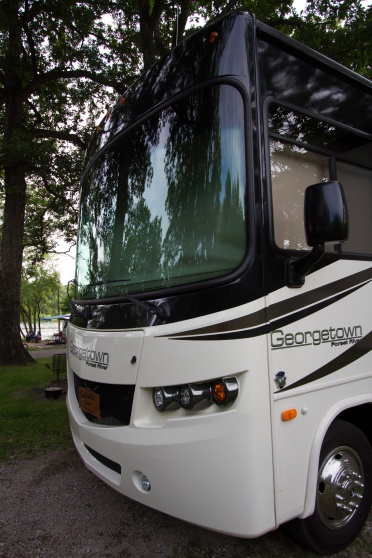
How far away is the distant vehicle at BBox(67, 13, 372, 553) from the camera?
6.71ft

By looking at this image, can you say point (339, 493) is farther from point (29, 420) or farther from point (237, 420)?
point (29, 420)

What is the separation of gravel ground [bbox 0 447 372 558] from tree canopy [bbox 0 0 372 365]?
779 centimetres

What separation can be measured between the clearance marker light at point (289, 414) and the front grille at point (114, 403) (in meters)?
0.85

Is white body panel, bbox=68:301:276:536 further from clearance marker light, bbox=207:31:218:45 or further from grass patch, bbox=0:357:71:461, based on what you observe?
grass patch, bbox=0:357:71:461

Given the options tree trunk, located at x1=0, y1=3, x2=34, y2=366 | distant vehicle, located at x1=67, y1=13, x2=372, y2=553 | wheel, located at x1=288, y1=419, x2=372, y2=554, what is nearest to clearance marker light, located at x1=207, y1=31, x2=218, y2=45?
distant vehicle, located at x1=67, y1=13, x2=372, y2=553

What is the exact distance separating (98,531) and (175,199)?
2293 millimetres

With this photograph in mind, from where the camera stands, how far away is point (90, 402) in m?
2.75

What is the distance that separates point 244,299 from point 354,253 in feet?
3.45

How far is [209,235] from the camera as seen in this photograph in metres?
2.27

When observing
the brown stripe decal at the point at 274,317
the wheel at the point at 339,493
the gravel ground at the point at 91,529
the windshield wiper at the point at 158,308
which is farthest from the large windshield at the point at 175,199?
the gravel ground at the point at 91,529

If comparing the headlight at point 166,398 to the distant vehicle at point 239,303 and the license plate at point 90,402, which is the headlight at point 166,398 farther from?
the license plate at point 90,402

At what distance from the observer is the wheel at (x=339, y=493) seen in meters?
2.38

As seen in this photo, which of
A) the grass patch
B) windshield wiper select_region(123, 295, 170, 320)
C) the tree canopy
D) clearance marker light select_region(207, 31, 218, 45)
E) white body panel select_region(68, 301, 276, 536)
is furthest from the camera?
the tree canopy

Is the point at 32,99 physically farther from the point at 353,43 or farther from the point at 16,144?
the point at 353,43
